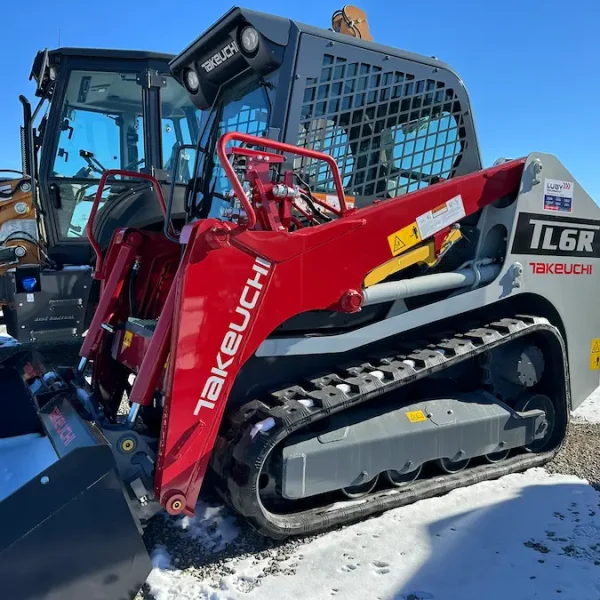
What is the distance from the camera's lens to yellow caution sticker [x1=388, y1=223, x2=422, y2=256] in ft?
10.2

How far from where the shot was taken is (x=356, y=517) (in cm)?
300

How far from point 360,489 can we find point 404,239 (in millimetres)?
1346

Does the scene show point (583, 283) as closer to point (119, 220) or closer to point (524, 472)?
point (524, 472)

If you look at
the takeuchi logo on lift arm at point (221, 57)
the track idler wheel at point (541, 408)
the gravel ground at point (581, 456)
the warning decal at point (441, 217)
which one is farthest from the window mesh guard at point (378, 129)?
the gravel ground at point (581, 456)

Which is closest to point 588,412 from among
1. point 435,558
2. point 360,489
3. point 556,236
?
point 556,236

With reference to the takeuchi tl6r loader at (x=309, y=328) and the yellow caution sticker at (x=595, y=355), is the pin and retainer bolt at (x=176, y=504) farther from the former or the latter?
the yellow caution sticker at (x=595, y=355)

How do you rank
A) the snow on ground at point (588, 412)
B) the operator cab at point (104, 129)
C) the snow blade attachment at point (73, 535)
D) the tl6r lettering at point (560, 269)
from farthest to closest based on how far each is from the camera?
the operator cab at point (104, 129) < the snow on ground at point (588, 412) < the tl6r lettering at point (560, 269) < the snow blade attachment at point (73, 535)

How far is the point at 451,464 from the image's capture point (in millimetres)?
3521

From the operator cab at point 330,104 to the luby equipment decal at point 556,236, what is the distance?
50cm

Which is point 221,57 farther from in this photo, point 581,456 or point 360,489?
point 581,456

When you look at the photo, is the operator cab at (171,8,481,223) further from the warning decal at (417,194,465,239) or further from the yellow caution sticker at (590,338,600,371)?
the yellow caution sticker at (590,338,600,371)

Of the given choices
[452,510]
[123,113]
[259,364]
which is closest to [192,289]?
[259,364]

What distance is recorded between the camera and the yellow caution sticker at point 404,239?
10.2 ft

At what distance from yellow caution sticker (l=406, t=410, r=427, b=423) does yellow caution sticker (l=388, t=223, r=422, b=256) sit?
2.84 ft
